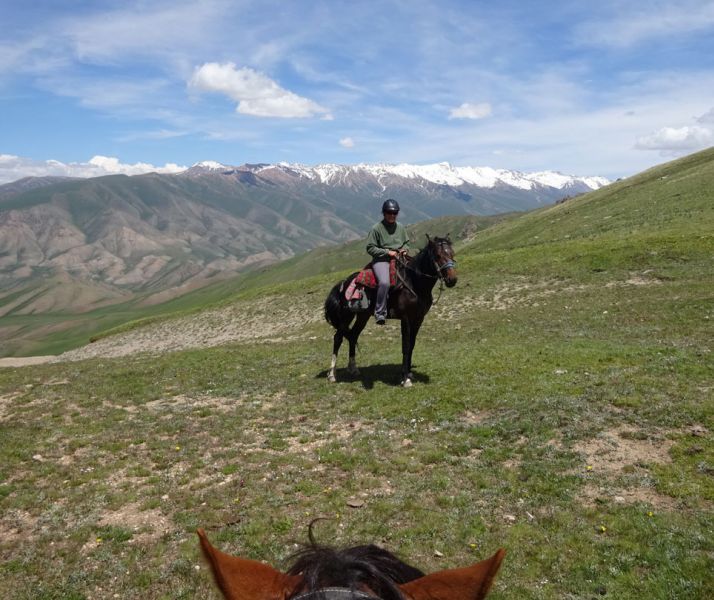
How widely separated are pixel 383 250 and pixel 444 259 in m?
2.39

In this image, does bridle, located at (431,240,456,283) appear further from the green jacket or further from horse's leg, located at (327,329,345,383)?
horse's leg, located at (327,329,345,383)

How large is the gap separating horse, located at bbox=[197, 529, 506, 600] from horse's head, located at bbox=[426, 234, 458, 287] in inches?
481

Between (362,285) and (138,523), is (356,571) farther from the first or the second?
(362,285)

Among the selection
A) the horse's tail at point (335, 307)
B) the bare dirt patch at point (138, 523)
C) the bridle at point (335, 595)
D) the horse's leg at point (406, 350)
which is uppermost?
the bridle at point (335, 595)

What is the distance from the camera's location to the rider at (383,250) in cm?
1603

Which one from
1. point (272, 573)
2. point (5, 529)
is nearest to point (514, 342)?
point (5, 529)

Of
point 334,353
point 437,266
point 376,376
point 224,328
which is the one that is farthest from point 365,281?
point 224,328

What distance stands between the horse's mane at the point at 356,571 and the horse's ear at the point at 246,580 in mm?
127

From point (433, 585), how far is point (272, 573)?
88cm

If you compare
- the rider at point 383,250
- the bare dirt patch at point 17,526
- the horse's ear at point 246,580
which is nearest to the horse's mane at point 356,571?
the horse's ear at point 246,580

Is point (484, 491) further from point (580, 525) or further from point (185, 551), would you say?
point (185, 551)

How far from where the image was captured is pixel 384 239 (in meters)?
16.3

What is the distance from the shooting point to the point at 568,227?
197ft

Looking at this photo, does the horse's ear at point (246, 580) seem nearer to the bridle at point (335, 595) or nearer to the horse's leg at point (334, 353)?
the bridle at point (335, 595)
